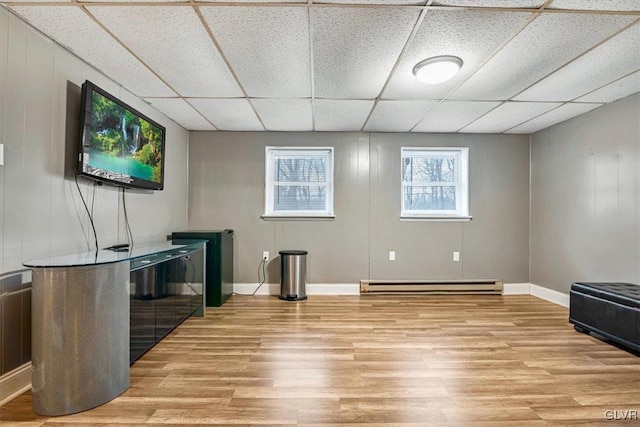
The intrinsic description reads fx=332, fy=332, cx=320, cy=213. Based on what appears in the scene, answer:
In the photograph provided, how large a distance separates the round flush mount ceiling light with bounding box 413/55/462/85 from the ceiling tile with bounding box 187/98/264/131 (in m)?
1.80

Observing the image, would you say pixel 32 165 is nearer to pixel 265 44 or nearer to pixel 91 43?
pixel 91 43

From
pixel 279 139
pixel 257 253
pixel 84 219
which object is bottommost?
pixel 257 253

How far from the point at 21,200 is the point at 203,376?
1.61 metres

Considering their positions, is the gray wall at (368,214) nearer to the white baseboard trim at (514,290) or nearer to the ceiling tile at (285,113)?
the white baseboard trim at (514,290)

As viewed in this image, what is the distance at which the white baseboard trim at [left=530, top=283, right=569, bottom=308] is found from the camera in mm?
4145

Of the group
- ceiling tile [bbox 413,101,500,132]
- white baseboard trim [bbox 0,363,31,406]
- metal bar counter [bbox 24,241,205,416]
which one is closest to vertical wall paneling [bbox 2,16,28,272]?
Result: metal bar counter [bbox 24,241,205,416]

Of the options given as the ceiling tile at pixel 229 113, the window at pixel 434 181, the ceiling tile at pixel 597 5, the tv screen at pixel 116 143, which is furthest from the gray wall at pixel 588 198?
the tv screen at pixel 116 143

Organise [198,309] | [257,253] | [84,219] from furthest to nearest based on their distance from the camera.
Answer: [257,253]
[198,309]
[84,219]

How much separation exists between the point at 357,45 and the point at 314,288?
3.32m

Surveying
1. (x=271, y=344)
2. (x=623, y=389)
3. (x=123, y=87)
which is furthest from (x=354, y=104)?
(x=623, y=389)

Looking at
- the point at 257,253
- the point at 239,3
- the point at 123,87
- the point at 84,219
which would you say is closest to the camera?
the point at 239,3

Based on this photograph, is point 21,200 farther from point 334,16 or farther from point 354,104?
point 354,104

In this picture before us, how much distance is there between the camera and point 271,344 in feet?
9.37

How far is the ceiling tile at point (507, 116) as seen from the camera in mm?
3596
